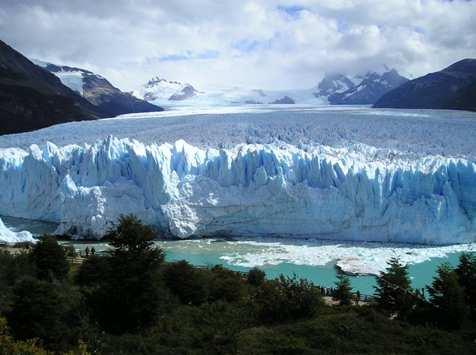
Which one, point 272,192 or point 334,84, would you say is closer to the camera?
point 272,192

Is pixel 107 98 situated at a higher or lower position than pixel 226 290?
higher

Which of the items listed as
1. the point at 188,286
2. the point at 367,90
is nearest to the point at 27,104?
the point at 188,286

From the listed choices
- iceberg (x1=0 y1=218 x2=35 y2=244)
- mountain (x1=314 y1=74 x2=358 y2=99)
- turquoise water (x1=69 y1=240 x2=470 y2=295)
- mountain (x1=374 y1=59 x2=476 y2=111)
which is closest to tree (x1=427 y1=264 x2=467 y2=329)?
turquoise water (x1=69 y1=240 x2=470 y2=295)

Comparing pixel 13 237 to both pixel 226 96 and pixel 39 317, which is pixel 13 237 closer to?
pixel 39 317

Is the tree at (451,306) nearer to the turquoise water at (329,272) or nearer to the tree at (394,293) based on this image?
the tree at (394,293)

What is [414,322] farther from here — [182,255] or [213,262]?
[182,255]

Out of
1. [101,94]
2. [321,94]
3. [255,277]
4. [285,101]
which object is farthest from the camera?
[321,94]
